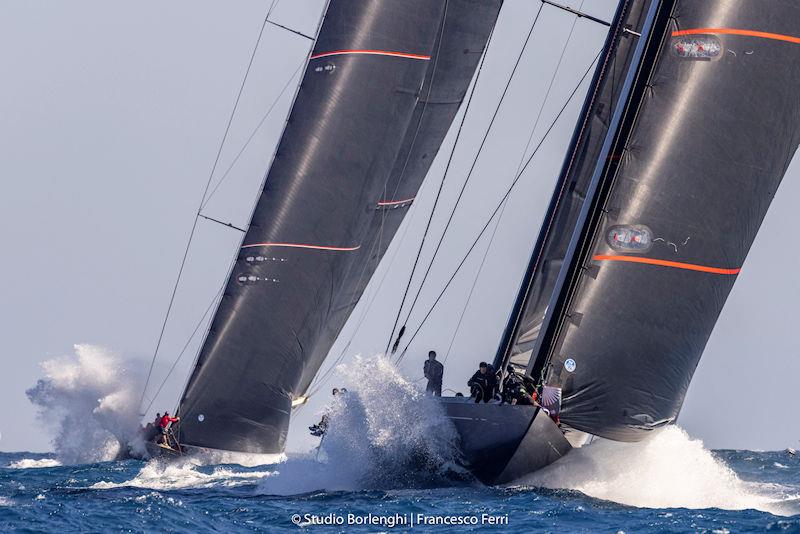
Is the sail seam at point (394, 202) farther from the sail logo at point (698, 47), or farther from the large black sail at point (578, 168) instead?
the sail logo at point (698, 47)

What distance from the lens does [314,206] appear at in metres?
20.8

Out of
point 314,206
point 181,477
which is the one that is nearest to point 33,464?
point 181,477

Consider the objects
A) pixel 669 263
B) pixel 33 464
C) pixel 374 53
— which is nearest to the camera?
pixel 669 263

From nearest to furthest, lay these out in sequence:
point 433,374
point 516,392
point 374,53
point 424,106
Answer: point 516,392, point 433,374, point 374,53, point 424,106

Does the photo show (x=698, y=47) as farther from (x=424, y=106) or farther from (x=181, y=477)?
(x=181, y=477)

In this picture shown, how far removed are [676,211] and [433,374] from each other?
11.2ft

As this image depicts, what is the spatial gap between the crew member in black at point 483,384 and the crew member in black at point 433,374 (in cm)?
88

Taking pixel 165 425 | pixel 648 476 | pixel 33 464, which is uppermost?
pixel 648 476

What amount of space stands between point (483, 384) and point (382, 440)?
4.18ft

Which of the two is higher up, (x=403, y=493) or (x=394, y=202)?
(x=394, y=202)

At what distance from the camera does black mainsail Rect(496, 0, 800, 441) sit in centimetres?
1596

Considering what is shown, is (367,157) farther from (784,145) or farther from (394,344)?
(784,145)

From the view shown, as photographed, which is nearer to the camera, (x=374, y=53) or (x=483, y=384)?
(x=483, y=384)

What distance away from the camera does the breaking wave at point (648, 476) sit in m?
16.3
